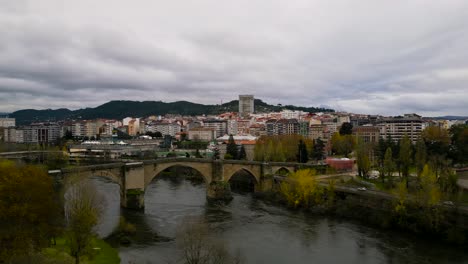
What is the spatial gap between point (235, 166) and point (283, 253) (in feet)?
59.9

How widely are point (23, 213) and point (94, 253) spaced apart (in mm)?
4611

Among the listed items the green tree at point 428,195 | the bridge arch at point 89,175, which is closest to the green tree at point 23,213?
the bridge arch at point 89,175

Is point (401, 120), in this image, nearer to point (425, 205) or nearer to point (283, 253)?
point (425, 205)

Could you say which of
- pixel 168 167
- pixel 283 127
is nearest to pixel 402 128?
pixel 283 127

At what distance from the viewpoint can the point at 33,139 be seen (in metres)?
103

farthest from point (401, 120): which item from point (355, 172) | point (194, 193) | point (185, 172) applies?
point (194, 193)

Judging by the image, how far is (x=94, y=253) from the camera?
1720 centimetres

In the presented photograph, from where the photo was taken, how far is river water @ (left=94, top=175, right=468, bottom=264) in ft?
61.7

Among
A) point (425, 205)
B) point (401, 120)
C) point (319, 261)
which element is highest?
point (401, 120)

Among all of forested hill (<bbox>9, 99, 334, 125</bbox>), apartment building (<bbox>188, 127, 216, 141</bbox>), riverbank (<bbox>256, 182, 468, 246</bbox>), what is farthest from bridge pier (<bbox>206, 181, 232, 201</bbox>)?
forested hill (<bbox>9, 99, 334, 125</bbox>)

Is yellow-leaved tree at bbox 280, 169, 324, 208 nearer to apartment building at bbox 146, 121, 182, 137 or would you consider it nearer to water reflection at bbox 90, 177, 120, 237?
water reflection at bbox 90, 177, 120, 237

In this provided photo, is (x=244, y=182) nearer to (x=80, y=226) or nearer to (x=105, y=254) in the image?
(x=105, y=254)

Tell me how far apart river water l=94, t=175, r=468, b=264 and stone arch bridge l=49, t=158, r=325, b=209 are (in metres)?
1.44

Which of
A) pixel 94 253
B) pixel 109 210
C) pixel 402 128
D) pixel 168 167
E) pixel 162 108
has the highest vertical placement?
pixel 162 108
